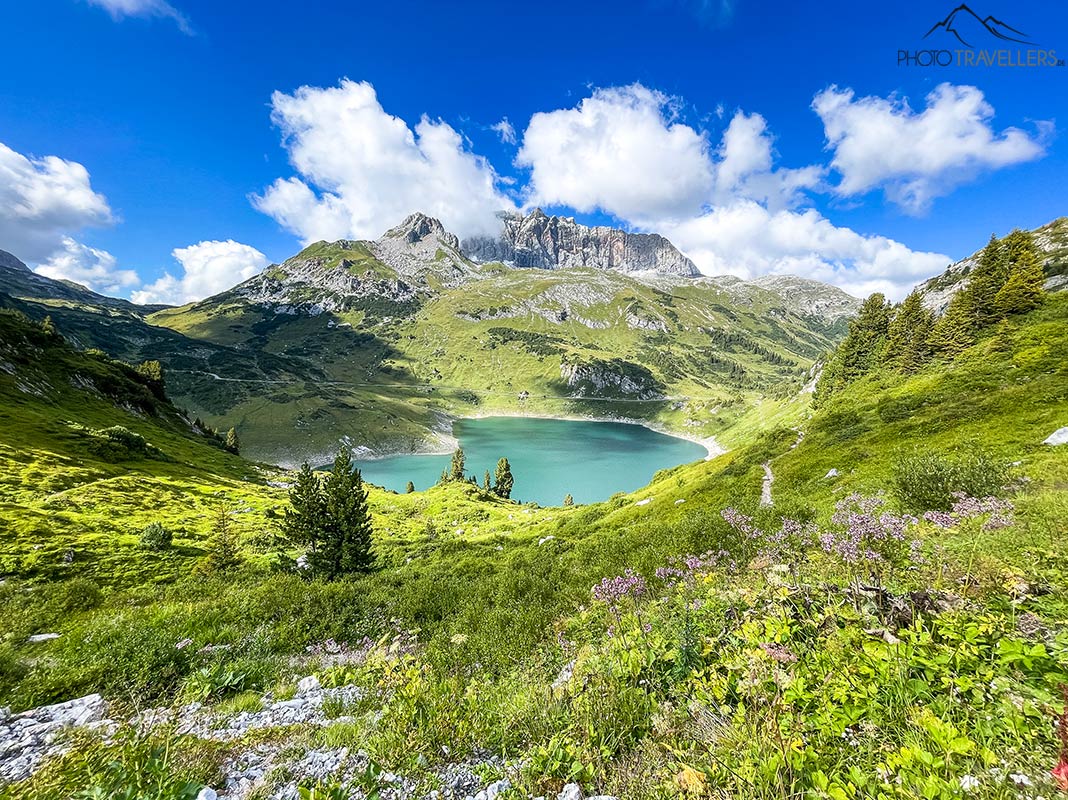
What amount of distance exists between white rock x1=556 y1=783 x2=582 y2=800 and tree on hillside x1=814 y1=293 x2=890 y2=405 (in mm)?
91357

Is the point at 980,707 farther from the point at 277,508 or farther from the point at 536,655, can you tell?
the point at 277,508

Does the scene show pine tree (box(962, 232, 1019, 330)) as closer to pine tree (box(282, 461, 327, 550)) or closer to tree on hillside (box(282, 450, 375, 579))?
tree on hillside (box(282, 450, 375, 579))

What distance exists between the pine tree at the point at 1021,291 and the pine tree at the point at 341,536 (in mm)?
76553

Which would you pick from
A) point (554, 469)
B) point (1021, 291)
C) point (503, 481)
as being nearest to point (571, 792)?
point (1021, 291)

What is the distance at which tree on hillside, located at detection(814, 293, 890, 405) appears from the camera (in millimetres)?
75938

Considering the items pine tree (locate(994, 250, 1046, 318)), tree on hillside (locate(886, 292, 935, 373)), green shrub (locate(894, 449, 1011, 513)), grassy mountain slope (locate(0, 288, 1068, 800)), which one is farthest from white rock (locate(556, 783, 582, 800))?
pine tree (locate(994, 250, 1046, 318))

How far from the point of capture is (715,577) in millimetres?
8969

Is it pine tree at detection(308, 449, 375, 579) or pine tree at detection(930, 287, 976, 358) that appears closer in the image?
pine tree at detection(308, 449, 375, 579)

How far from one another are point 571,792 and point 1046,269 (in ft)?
356

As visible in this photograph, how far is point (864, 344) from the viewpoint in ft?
257

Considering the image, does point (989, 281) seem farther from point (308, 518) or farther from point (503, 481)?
point (503, 481)

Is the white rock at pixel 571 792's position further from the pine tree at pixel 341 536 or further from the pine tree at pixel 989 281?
the pine tree at pixel 989 281

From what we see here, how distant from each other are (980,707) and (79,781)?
351 inches

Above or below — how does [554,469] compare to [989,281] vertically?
below
